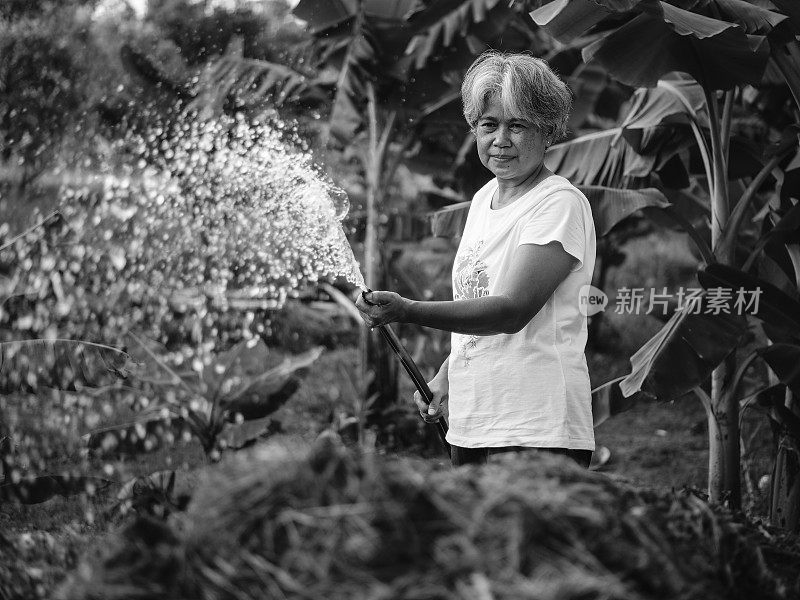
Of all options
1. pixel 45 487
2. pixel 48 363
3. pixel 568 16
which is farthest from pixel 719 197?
pixel 45 487

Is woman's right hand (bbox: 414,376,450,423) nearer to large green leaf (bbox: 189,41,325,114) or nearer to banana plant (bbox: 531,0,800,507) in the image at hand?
banana plant (bbox: 531,0,800,507)

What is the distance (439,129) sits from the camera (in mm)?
7590

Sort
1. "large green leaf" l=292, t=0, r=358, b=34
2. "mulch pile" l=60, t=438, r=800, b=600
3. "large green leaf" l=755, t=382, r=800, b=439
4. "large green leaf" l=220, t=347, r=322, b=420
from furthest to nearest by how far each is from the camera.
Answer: "large green leaf" l=292, t=0, r=358, b=34 → "large green leaf" l=220, t=347, r=322, b=420 → "large green leaf" l=755, t=382, r=800, b=439 → "mulch pile" l=60, t=438, r=800, b=600

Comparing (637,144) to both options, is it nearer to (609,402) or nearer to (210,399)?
(609,402)

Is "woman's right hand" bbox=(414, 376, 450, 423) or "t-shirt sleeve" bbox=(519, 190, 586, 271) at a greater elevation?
"t-shirt sleeve" bbox=(519, 190, 586, 271)

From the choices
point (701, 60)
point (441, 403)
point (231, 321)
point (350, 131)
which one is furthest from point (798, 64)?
point (231, 321)

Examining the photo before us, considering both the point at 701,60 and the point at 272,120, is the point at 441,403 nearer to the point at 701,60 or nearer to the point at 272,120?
the point at 701,60

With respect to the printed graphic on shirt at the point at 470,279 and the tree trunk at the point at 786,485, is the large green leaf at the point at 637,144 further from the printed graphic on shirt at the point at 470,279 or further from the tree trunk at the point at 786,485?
the printed graphic on shirt at the point at 470,279

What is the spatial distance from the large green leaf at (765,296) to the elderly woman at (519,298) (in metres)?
1.88

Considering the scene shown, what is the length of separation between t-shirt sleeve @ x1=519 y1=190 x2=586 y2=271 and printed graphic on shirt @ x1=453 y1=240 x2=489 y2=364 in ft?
0.60

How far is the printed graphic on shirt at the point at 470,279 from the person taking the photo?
2455mm

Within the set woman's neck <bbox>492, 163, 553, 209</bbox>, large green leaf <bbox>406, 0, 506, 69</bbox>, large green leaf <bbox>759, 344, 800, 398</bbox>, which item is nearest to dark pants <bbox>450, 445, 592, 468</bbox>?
woman's neck <bbox>492, 163, 553, 209</bbox>

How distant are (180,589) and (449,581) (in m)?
0.39

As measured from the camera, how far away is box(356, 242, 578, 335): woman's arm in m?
2.18
